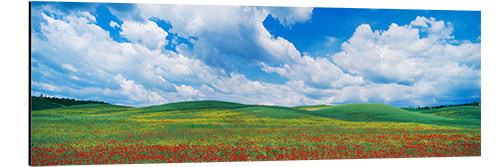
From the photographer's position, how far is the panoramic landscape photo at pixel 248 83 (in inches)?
543

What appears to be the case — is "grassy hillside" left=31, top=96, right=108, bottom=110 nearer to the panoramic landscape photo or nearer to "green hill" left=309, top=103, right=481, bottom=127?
the panoramic landscape photo

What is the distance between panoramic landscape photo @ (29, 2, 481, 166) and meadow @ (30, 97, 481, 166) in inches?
1.8

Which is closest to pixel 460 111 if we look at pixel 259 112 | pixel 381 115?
pixel 381 115

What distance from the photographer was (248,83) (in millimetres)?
15477

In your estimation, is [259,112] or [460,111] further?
[460,111]

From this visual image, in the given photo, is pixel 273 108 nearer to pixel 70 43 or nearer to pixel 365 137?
pixel 365 137

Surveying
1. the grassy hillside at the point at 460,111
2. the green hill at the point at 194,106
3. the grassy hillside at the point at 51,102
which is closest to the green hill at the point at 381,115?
the grassy hillside at the point at 460,111

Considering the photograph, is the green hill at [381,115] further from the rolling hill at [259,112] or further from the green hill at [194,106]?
the green hill at [194,106]

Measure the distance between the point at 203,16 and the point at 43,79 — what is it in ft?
20.1

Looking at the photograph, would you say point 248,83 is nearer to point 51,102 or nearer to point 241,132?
point 241,132

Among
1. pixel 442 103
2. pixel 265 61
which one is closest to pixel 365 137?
pixel 442 103

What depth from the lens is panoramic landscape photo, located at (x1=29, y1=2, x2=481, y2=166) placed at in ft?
45.2

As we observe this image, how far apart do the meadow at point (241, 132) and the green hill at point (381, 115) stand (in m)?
0.04

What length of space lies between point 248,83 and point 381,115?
5995 millimetres
